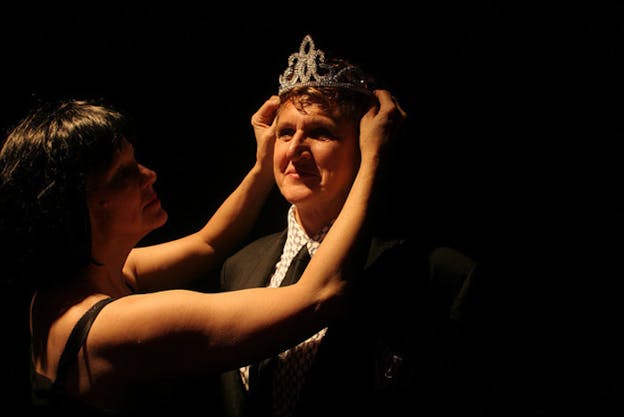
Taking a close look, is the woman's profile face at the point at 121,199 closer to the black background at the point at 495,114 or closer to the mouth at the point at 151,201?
the mouth at the point at 151,201

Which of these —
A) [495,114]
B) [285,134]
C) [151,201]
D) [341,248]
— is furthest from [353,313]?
[495,114]

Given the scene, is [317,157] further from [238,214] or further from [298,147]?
[238,214]

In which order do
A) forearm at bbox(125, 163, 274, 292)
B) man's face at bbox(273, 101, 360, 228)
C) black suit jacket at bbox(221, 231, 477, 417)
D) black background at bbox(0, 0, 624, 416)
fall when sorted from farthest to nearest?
forearm at bbox(125, 163, 274, 292) < black background at bbox(0, 0, 624, 416) < man's face at bbox(273, 101, 360, 228) < black suit jacket at bbox(221, 231, 477, 417)

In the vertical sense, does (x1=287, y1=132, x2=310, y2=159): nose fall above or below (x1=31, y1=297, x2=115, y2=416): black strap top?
above

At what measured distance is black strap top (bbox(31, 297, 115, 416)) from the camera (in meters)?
1.15

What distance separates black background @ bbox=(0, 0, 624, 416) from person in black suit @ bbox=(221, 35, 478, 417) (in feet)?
0.64

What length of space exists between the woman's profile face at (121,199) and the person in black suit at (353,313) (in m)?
0.38

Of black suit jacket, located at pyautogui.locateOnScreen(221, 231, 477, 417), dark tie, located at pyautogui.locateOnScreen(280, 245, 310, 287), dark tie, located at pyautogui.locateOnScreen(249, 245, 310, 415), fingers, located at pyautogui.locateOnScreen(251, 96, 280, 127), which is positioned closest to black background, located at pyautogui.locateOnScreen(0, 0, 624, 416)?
black suit jacket, located at pyautogui.locateOnScreen(221, 231, 477, 417)

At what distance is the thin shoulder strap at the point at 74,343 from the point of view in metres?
1.15

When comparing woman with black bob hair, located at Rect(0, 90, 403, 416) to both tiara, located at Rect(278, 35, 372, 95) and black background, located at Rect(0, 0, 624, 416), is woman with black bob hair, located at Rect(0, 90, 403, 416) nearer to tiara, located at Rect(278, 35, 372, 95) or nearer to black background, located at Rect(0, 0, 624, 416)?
tiara, located at Rect(278, 35, 372, 95)

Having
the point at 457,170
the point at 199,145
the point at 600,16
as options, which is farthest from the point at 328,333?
the point at 600,16

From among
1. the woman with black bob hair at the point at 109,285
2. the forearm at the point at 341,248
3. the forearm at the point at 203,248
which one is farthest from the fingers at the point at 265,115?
the forearm at the point at 341,248

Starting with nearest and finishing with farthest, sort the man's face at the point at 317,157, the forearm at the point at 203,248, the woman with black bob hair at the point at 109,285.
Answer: the woman with black bob hair at the point at 109,285 < the man's face at the point at 317,157 < the forearm at the point at 203,248

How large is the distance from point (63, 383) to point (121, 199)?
470mm
